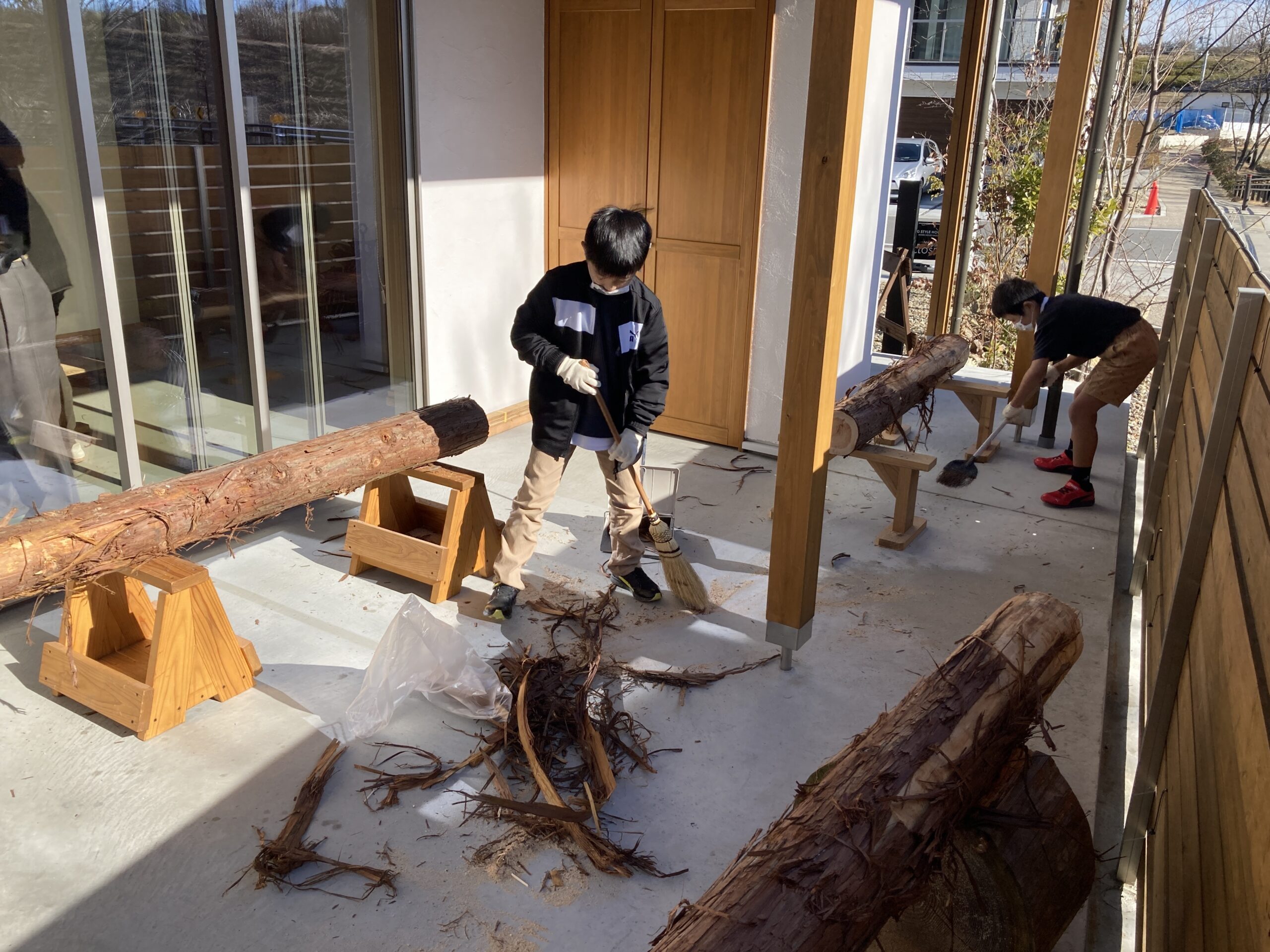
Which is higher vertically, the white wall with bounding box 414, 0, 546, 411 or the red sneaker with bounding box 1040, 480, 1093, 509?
the white wall with bounding box 414, 0, 546, 411

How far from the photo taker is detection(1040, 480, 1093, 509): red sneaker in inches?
222

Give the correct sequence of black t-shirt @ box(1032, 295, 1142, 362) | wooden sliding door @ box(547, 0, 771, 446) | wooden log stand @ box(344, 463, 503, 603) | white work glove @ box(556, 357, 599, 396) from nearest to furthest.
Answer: white work glove @ box(556, 357, 599, 396) < wooden log stand @ box(344, 463, 503, 603) < black t-shirt @ box(1032, 295, 1142, 362) < wooden sliding door @ box(547, 0, 771, 446)

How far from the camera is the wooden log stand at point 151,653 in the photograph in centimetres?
330

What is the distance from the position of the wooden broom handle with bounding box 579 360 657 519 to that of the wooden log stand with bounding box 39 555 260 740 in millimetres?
1578

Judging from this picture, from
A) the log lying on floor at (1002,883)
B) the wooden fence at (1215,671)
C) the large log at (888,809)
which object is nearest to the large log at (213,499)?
the large log at (888,809)

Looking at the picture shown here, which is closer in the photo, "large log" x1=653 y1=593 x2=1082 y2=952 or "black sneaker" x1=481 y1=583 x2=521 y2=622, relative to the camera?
"large log" x1=653 y1=593 x2=1082 y2=952

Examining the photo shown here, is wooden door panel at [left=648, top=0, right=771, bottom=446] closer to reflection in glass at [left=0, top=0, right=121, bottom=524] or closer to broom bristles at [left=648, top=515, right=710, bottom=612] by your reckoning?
broom bristles at [left=648, top=515, right=710, bottom=612]

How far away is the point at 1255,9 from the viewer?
10102 mm

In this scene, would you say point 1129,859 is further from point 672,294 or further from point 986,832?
point 672,294

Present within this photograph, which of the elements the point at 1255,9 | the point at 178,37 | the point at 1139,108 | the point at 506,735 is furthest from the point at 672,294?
the point at 1255,9

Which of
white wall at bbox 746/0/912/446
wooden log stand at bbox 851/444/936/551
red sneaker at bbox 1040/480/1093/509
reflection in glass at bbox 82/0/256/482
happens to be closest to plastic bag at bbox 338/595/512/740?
reflection in glass at bbox 82/0/256/482

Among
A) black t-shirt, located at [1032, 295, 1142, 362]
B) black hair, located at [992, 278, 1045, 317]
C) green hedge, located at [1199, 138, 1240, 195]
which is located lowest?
black t-shirt, located at [1032, 295, 1142, 362]

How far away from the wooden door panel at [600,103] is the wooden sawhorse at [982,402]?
239 centimetres

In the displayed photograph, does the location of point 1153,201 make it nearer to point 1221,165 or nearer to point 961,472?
point 1221,165
